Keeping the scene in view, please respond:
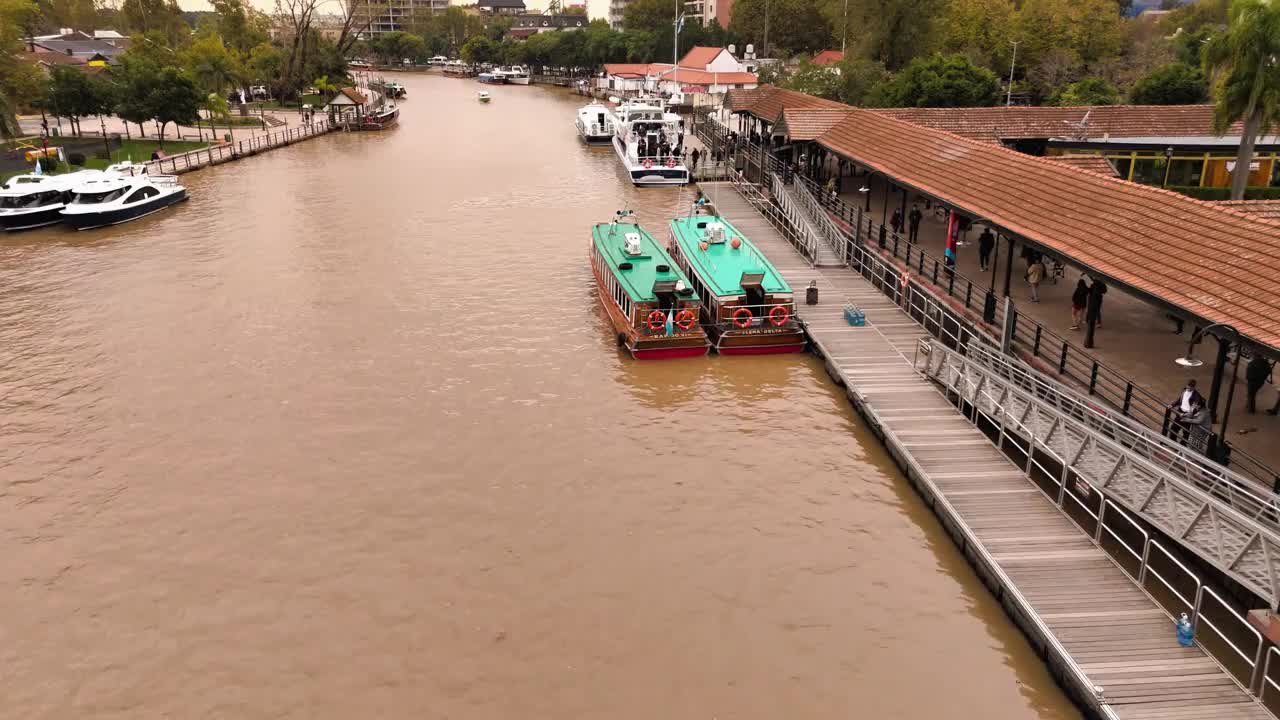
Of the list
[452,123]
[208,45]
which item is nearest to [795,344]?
[452,123]

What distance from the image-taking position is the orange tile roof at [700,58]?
106 metres

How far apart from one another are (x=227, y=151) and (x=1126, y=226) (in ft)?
188

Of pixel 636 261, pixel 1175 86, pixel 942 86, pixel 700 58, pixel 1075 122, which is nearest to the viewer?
pixel 636 261

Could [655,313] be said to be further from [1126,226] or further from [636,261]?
[1126,226]

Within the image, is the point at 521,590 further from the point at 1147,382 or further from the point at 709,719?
the point at 1147,382

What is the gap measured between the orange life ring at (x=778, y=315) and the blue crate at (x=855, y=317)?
183 centimetres

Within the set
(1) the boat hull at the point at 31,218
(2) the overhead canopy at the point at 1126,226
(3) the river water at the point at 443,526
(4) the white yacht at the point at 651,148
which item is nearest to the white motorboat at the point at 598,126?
(4) the white yacht at the point at 651,148

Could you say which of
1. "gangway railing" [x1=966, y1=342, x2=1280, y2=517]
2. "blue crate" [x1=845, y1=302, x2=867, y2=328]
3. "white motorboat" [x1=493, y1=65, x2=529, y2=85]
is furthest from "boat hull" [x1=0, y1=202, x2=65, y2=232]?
"white motorboat" [x1=493, y1=65, x2=529, y2=85]

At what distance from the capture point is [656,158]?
5175cm

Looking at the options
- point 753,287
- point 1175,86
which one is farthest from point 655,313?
point 1175,86

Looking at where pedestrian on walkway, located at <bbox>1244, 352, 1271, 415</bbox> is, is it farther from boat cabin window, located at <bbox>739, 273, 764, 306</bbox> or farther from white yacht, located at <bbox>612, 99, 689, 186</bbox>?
white yacht, located at <bbox>612, 99, 689, 186</bbox>

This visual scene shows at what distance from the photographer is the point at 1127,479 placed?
1496 cm

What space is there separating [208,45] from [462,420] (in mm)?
77731

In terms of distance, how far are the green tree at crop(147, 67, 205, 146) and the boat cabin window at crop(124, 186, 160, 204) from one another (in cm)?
1589
